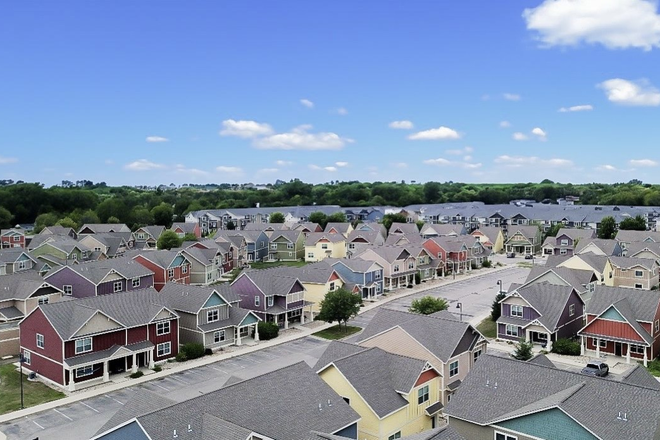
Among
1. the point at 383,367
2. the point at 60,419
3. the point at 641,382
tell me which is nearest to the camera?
the point at 641,382

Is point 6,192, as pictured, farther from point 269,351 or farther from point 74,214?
point 269,351

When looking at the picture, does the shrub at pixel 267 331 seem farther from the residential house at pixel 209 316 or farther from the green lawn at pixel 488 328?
the green lawn at pixel 488 328

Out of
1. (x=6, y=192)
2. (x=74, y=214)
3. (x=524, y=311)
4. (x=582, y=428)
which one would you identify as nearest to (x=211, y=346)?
(x=524, y=311)

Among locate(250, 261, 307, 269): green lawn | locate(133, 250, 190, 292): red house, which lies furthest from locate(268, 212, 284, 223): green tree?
locate(133, 250, 190, 292): red house

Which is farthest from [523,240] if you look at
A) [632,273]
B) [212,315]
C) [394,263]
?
[212,315]

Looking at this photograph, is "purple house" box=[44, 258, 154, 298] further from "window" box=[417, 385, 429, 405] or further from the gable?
the gable
